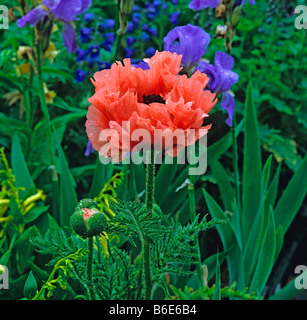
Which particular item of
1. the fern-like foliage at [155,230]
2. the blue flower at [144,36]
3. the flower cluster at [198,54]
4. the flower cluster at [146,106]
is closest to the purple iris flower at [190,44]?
the flower cluster at [198,54]

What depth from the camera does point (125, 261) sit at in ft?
2.82

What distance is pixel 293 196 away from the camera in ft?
5.12

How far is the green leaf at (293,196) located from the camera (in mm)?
1542

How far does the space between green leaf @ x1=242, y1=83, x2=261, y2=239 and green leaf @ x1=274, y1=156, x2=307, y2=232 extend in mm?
105

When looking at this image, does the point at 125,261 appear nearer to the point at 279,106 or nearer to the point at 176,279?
the point at 176,279

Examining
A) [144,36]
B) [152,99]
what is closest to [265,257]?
[152,99]

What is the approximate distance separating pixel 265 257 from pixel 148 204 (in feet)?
2.36

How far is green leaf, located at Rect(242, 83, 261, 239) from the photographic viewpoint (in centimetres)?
153

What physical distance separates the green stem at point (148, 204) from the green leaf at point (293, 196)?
0.93m

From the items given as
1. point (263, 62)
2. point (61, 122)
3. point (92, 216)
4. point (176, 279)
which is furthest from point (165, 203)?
point (263, 62)

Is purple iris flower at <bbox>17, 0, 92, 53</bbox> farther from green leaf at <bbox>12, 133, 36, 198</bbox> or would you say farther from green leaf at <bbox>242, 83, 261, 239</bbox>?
green leaf at <bbox>242, 83, 261, 239</bbox>

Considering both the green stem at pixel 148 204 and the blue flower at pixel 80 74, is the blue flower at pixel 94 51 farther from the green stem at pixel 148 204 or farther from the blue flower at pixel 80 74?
the green stem at pixel 148 204

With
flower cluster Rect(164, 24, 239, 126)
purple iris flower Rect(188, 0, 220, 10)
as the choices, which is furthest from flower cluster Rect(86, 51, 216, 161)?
purple iris flower Rect(188, 0, 220, 10)
